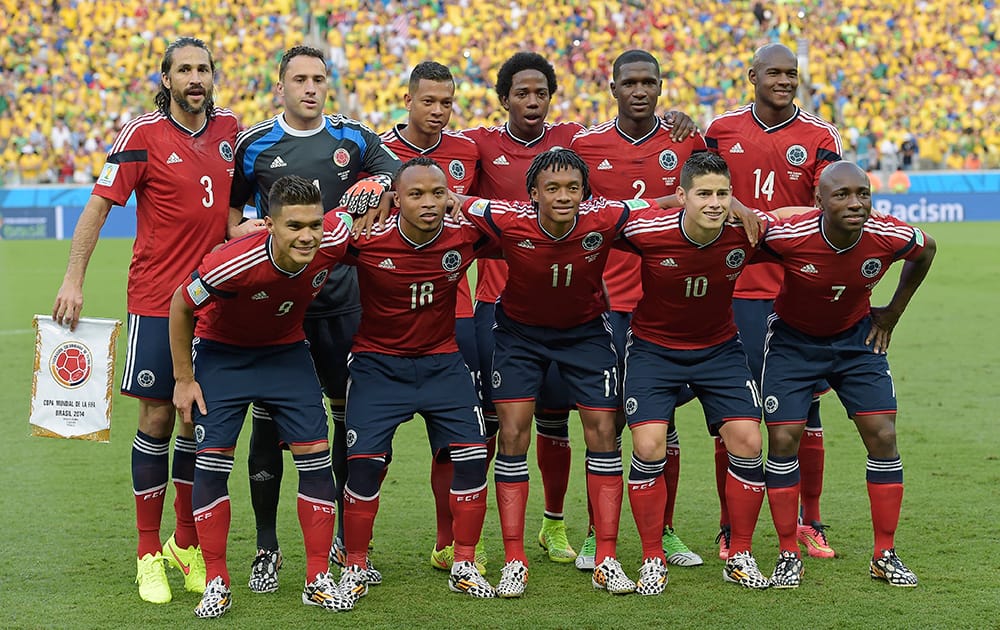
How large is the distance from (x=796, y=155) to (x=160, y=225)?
3200 mm

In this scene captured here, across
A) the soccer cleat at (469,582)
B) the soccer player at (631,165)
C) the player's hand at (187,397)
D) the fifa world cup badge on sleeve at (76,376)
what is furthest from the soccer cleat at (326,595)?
the soccer player at (631,165)

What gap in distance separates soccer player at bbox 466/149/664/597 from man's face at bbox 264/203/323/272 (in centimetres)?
85

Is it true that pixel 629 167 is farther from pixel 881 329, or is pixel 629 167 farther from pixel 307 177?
pixel 307 177

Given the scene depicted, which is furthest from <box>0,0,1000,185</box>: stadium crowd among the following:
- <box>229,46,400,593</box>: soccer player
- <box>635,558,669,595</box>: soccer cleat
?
<box>635,558,669,595</box>: soccer cleat

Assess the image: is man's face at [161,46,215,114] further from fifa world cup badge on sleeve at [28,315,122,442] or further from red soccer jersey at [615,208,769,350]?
red soccer jersey at [615,208,769,350]

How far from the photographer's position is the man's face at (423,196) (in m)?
5.48

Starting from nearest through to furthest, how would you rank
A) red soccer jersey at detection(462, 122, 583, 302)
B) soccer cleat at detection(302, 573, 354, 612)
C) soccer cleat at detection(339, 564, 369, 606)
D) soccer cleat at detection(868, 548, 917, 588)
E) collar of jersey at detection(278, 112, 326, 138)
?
soccer cleat at detection(302, 573, 354, 612) → soccer cleat at detection(339, 564, 369, 606) → soccer cleat at detection(868, 548, 917, 588) → collar of jersey at detection(278, 112, 326, 138) → red soccer jersey at detection(462, 122, 583, 302)

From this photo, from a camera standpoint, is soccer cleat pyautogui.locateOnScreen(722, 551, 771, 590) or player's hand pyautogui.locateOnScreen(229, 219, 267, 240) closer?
soccer cleat pyautogui.locateOnScreen(722, 551, 771, 590)

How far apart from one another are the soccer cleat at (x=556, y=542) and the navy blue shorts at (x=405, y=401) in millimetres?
909

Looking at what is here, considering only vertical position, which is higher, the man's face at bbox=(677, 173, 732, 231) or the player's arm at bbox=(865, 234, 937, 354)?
the man's face at bbox=(677, 173, 732, 231)

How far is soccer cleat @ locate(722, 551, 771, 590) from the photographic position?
18.2 feet

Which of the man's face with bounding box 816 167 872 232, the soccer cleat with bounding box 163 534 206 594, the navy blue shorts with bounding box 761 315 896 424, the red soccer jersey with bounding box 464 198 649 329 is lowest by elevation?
the soccer cleat with bounding box 163 534 206 594

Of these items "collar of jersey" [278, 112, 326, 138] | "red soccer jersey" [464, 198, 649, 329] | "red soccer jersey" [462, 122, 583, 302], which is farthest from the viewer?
"red soccer jersey" [462, 122, 583, 302]

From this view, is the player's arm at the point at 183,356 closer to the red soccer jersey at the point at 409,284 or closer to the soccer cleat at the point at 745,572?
the red soccer jersey at the point at 409,284
